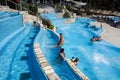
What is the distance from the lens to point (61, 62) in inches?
396

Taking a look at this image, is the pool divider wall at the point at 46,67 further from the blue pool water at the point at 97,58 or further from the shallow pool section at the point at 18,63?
the blue pool water at the point at 97,58

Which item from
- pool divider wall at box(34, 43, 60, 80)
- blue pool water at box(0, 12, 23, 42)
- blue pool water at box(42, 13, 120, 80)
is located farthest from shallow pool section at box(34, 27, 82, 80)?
blue pool water at box(0, 12, 23, 42)

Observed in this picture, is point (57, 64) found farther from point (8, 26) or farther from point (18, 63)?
point (8, 26)

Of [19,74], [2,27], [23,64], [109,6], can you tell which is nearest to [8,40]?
[2,27]

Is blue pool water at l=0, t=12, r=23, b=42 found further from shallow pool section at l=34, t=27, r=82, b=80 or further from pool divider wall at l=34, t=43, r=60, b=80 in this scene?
pool divider wall at l=34, t=43, r=60, b=80

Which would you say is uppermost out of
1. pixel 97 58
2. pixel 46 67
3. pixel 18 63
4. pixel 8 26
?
pixel 8 26

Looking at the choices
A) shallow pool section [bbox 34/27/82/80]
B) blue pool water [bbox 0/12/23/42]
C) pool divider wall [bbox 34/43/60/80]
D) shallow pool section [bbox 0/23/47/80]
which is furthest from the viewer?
blue pool water [bbox 0/12/23/42]

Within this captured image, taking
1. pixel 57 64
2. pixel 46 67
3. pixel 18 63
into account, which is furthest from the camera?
pixel 57 64

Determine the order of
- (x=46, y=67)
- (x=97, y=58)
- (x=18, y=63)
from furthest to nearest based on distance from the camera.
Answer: (x=97, y=58), (x=18, y=63), (x=46, y=67)

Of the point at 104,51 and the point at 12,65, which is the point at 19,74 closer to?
the point at 12,65

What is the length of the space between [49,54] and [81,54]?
457 cm

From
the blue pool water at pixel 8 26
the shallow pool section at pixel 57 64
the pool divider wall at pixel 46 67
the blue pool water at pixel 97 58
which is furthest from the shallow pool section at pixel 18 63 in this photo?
the blue pool water at pixel 97 58

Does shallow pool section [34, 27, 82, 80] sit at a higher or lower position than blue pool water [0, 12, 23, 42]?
lower

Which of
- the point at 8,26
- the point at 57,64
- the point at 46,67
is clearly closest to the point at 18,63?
the point at 46,67
